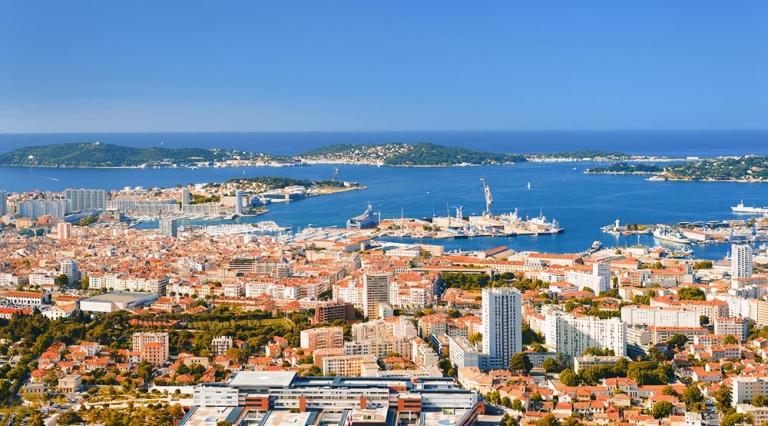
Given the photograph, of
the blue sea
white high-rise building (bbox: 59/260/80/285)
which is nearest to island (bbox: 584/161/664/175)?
the blue sea

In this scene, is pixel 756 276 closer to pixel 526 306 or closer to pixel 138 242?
pixel 526 306

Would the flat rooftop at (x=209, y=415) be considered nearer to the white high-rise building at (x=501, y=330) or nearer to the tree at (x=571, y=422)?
the tree at (x=571, y=422)

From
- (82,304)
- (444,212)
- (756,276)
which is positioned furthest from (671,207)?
(82,304)

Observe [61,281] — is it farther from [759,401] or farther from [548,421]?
[759,401]

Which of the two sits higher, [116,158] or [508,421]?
[116,158]

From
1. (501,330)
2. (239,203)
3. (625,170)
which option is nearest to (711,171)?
(625,170)

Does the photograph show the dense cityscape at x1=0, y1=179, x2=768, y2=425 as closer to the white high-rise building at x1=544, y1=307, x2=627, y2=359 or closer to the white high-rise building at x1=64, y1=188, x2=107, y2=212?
the white high-rise building at x1=544, y1=307, x2=627, y2=359

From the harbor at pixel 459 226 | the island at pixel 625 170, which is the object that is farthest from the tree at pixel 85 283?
the island at pixel 625 170
